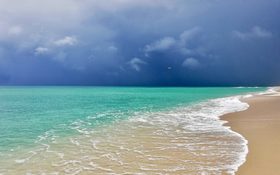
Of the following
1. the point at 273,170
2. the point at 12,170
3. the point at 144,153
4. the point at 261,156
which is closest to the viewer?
the point at 273,170

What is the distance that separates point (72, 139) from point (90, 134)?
1599 millimetres

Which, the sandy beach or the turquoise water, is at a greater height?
the sandy beach

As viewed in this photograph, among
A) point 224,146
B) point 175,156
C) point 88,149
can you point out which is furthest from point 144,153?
point 224,146

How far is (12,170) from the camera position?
8.60 m

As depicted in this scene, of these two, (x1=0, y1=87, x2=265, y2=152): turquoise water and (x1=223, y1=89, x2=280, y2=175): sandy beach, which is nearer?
(x1=223, y1=89, x2=280, y2=175): sandy beach

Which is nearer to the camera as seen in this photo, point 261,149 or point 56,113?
point 261,149

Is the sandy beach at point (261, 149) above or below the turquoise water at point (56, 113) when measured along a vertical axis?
above

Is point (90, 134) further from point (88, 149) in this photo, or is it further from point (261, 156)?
point (261, 156)

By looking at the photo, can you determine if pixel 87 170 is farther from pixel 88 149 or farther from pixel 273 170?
pixel 273 170

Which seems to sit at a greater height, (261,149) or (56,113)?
(261,149)

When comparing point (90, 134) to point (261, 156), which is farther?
point (90, 134)

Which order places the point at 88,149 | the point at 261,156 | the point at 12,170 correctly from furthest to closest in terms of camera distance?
the point at 88,149
the point at 261,156
the point at 12,170

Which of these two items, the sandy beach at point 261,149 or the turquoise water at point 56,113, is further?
the turquoise water at point 56,113

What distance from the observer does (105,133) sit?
51.8 feet
